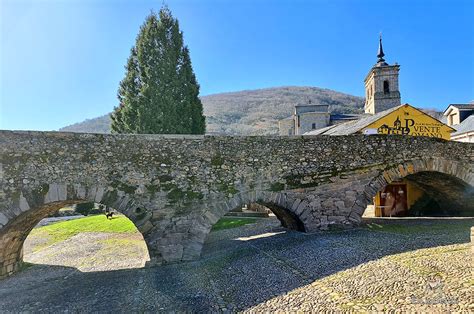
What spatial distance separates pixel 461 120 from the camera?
3456 centimetres

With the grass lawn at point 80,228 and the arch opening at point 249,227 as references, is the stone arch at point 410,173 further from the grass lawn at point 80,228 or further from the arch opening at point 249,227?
the grass lawn at point 80,228

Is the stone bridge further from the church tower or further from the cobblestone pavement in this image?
the church tower

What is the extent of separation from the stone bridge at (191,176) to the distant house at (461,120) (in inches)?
830

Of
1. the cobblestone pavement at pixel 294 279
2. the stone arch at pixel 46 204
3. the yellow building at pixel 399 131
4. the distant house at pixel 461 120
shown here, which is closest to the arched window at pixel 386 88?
the distant house at pixel 461 120

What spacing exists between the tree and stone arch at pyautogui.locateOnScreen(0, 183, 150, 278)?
12.0 metres

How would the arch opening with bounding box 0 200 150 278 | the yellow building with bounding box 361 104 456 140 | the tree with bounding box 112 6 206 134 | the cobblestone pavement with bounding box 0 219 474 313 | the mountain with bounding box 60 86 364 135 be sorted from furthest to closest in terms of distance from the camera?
the mountain with bounding box 60 86 364 135
the tree with bounding box 112 6 206 134
the yellow building with bounding box 361 104 456 140
the arch opening with bounding box 0 200 150 278
the cobblestone pavement with bounding box 0 219 474 313

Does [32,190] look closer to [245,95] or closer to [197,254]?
[197,254]

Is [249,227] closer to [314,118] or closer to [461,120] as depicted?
[461,120]

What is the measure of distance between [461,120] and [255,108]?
95.6 m

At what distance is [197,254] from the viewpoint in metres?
11.4

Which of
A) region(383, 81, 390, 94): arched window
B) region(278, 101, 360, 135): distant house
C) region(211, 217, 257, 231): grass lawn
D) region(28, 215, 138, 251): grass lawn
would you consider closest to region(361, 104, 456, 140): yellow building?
region(211, 217, 257, 231): grass lawn

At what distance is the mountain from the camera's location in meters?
99.4

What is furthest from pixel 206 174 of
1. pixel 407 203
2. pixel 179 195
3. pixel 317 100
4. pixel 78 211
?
pixel 317 100

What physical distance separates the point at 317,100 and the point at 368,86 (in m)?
77.0
